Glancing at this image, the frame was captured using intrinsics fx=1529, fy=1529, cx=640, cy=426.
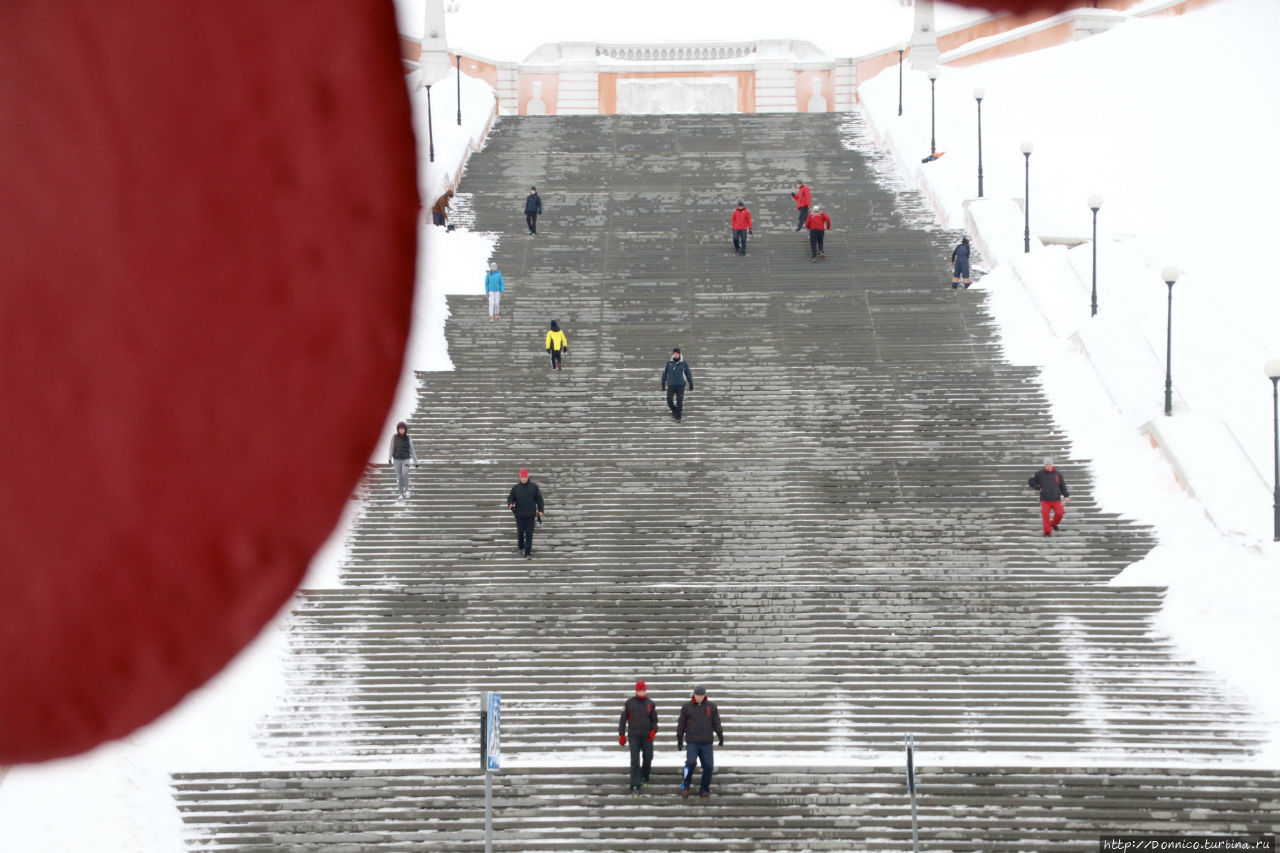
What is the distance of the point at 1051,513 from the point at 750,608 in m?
4.32

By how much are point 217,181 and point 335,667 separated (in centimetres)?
1552

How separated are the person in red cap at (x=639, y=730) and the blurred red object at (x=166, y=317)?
12171 mm

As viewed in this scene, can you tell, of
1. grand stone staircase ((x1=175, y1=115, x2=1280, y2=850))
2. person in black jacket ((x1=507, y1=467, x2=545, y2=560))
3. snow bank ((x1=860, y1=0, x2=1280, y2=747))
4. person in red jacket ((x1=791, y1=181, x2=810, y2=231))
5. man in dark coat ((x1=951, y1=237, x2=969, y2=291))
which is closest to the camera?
grand stone staircase ((x1=175, y1=115, x2=1280, y2=850))

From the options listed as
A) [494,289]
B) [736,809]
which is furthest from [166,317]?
[494,289]

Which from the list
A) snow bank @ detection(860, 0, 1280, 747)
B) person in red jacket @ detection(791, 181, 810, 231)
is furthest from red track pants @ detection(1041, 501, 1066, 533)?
person in red jacket @ detection(791, 181, 810, 231)

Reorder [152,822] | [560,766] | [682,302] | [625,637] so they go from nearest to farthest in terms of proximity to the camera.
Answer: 1. [152,822]
2. [560,766]
3. [625,637]
4. [682,302]

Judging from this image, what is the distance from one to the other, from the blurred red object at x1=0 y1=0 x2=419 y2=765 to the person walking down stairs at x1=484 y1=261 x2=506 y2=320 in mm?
24426

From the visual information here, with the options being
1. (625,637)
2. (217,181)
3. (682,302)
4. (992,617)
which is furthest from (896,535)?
(217,181)

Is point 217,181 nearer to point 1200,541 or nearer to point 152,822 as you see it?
point 152,822

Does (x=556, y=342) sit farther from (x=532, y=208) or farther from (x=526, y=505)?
(x=532, y=208)

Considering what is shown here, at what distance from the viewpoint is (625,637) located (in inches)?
647

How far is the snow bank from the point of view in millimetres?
17438

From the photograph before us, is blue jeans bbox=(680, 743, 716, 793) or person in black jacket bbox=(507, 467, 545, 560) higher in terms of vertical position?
person in black jacket bbox=(507, 467, 545, 560)

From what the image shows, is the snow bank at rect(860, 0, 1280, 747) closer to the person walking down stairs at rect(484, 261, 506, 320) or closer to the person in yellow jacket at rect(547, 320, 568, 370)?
the person in yellow jacket at rect(547, 320, 568, 370)
